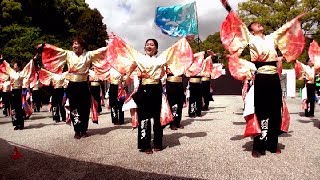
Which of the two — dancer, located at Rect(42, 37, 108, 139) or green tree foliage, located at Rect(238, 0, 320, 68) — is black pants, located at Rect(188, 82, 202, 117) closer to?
dancer, located at Rect(42, 37, 108, 139)

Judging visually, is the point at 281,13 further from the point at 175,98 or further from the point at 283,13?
the point at 175,98


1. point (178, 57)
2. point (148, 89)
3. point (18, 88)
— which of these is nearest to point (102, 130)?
point (18, 88)

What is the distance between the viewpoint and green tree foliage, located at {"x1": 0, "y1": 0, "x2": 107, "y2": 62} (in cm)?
2300

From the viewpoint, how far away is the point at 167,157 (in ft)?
18.7

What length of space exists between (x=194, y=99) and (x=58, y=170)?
672 cm

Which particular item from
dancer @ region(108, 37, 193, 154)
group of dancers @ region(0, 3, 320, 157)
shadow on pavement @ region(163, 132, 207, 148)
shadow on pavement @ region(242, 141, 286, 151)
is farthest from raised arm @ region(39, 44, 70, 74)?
shadow on pavement @ region(242, 141, 286, 151)

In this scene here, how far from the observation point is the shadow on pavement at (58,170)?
4.72 m

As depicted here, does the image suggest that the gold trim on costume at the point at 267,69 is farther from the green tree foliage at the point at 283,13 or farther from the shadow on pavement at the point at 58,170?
the green tree foliage at the point at 283,13

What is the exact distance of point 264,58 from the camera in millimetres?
5727

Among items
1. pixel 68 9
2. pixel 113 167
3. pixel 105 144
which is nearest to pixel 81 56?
pixel 105 144

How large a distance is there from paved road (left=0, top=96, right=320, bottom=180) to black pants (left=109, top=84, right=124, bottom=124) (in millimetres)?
1611

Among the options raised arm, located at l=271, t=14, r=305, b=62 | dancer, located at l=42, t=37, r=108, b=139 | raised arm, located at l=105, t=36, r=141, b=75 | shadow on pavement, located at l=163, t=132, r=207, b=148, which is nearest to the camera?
raised arm, located at l=271, t=14, r=305, b=62

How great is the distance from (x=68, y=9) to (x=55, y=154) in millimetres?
27916

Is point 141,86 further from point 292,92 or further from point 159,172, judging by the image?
point 292,92
